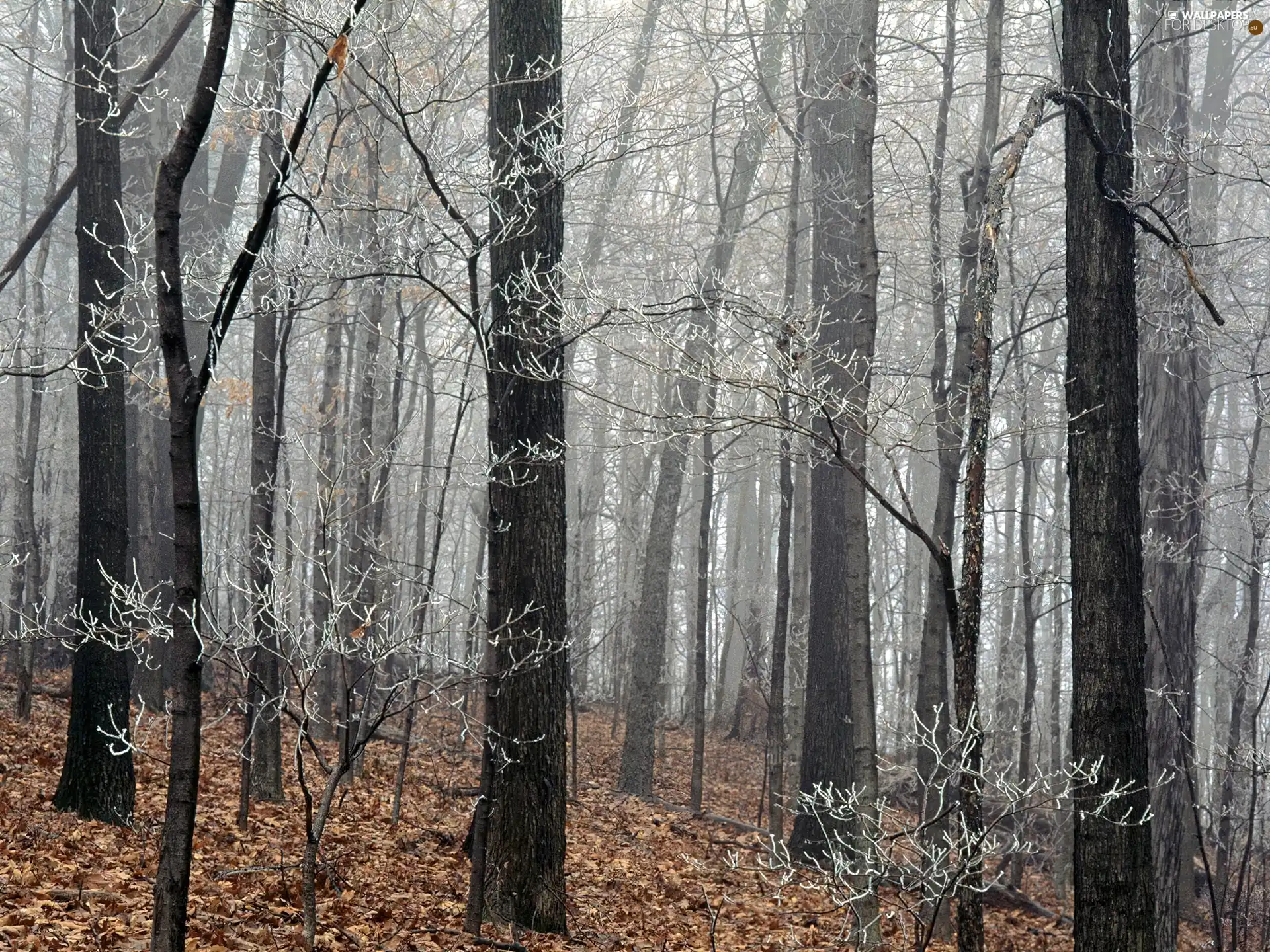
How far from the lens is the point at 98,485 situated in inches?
299

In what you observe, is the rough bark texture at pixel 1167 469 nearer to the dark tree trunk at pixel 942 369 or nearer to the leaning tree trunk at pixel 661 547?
the dark tree trunk at pixel 942 369

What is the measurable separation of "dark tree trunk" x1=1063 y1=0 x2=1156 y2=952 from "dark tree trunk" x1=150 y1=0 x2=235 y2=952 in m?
4.55

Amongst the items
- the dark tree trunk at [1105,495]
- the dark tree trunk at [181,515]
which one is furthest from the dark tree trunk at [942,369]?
the dark tree trunk at [181,515]

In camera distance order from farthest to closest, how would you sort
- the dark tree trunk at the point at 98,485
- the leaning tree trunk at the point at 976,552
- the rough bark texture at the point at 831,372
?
the rough bark texture at the point at 831,372, the dark tree trunk at the point at 98,485, the leaning tree trunk at the point at 976,552

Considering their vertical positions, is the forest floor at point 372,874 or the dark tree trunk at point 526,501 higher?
the dark tree trunk at point 526,501

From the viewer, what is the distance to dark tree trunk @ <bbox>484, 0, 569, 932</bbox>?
6406 millimetres

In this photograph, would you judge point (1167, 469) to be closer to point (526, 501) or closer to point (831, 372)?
point (831, 372)

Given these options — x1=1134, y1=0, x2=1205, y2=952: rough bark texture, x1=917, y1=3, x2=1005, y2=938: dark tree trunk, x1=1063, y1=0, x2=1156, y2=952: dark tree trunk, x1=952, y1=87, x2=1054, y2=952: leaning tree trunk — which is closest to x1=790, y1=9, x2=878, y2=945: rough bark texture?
x1=917, y1=3, x2=1005, y2=938: dark tree trunk

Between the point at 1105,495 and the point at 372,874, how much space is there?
5521mm

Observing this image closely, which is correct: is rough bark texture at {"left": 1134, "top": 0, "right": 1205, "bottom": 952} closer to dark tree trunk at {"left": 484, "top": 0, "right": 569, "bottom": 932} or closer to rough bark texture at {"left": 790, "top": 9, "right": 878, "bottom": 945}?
rough bark texture at {"left": 790, "top": 9, "right": 878, "bottom": 945}

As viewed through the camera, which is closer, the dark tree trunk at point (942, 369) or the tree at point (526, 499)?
the tree at point (526, 499)

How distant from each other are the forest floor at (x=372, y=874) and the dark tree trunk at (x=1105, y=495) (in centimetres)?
165

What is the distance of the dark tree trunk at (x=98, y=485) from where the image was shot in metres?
7.32

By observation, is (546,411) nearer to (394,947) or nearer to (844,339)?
(394,947)
